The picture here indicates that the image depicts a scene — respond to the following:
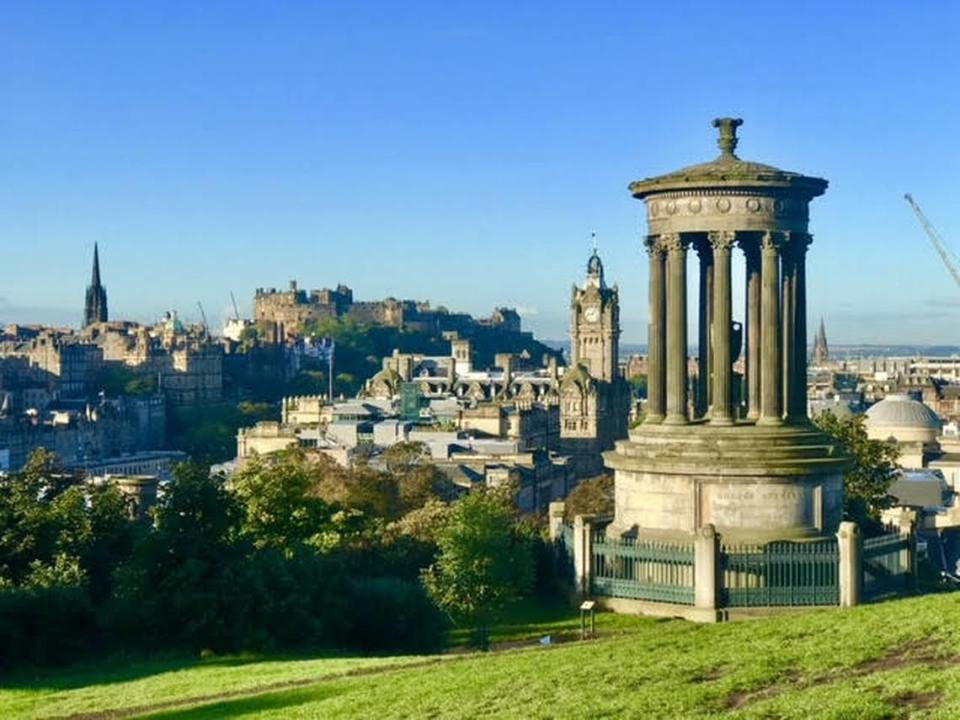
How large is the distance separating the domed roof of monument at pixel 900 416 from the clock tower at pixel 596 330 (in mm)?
46796

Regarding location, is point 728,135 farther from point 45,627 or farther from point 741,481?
point 45,627

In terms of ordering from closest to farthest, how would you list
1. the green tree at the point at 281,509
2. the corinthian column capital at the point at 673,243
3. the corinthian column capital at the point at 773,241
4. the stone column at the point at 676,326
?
the corinthian column capital at the point at 773,241, the stone column at the point at 676,326, the corinthian column capital at the point at 673,243, the green tree at the point at 281,509

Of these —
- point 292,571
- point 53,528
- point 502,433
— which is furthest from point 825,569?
point 502,433

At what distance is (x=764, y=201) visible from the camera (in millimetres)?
32062

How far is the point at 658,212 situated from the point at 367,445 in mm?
68977

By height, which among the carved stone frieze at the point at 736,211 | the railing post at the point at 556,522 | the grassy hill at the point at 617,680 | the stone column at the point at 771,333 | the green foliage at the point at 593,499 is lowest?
the green foliage at the point at 593,499

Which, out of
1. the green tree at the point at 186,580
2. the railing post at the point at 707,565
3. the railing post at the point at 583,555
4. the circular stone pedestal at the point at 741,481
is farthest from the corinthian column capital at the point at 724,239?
the green tree at the point at 186,580

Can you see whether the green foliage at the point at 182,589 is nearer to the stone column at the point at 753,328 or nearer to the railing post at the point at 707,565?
the railing post at the point at 707,565

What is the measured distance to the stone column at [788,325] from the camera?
108 ft

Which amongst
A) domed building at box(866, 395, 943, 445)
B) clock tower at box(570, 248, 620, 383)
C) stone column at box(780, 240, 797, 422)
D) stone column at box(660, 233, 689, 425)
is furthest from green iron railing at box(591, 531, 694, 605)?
clock tower at box(570, 248, 620, 383)

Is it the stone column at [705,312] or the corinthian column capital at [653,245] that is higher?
the corinthian column capital at [653,245]

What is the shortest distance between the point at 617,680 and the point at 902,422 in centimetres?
9118

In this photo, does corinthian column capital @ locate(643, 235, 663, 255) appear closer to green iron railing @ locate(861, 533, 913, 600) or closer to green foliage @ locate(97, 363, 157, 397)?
green iron railing @ locate(861, 533, 913, 600)

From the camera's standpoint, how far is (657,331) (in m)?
33.0
